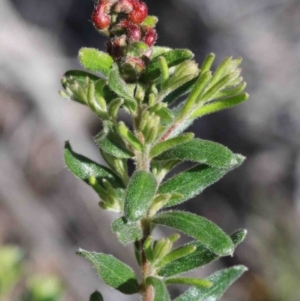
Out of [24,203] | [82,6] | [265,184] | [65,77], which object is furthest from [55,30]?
[65,77]

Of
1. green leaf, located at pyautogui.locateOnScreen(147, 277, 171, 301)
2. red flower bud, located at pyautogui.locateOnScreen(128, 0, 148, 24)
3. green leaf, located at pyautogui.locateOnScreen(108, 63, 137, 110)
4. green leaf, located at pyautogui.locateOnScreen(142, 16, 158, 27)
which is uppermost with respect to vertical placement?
green leaf, located at pyautogui.locateOnScreen(142, 16, 158, 27)

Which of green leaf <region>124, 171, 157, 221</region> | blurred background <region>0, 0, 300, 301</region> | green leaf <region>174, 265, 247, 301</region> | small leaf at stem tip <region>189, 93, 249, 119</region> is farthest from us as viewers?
blurred background <region>0, 0, 300, 301</region>

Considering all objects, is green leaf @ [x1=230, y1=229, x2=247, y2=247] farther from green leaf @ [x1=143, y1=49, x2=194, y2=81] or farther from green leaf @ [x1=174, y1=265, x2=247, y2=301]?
green leaf @ [x1=143, y1=49, x2=194, y2=81]

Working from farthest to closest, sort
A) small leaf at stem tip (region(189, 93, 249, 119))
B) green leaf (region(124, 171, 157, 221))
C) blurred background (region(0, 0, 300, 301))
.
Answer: blurred background (region(0, 0, 300, 301)) < small leaf at stem tip (region(189, 93, 249, 119)) < green leaf (region(124, 171, 157, 221))

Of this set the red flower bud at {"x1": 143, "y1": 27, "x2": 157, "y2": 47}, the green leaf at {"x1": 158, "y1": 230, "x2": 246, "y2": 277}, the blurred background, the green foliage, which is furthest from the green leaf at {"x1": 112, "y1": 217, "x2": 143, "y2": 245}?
the blurred background

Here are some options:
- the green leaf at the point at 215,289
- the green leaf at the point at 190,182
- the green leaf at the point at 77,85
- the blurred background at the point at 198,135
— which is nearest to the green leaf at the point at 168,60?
the green leaf at the point at 77,85

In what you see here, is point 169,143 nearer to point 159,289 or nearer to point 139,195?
point 139,195

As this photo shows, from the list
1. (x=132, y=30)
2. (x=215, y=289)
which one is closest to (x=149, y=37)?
(x=132, y=30)
